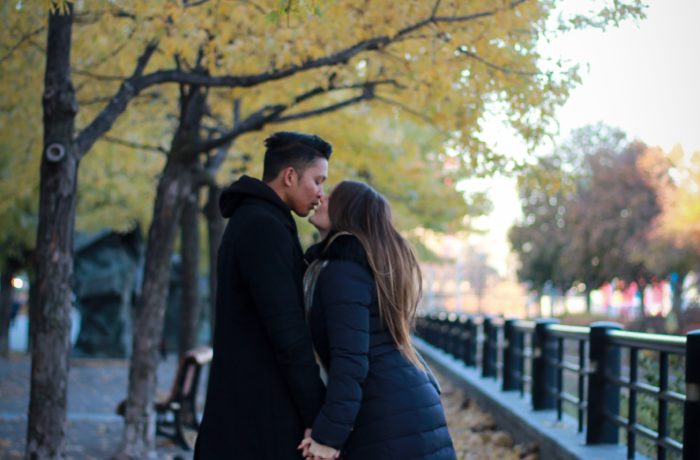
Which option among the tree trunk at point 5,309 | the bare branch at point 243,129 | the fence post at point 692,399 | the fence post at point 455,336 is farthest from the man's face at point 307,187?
the tree trunk at point 5,309

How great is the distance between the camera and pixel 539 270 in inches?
2434

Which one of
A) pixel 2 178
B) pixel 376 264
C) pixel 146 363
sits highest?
pixel 2 178

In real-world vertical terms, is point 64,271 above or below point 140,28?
below

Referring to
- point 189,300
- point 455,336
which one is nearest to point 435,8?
point 189,300

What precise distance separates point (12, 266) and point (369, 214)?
90.0 feet

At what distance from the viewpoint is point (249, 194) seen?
3559mm

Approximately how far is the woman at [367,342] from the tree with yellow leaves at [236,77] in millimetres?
2205

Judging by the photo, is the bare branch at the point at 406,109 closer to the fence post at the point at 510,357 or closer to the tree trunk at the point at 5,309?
the fence post at the point at 510,357

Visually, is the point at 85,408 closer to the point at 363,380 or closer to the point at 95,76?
the point at 95,76

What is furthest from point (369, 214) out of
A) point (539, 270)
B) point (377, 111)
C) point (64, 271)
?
point (539, 270)

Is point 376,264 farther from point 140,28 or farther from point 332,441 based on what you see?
point 140,28

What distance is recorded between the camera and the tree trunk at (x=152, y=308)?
9438 millimetres

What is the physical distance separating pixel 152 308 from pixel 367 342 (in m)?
6.67

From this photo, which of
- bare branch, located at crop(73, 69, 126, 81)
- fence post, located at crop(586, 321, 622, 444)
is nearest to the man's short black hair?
fence post, located at crop(586, 321, 622, 444)
